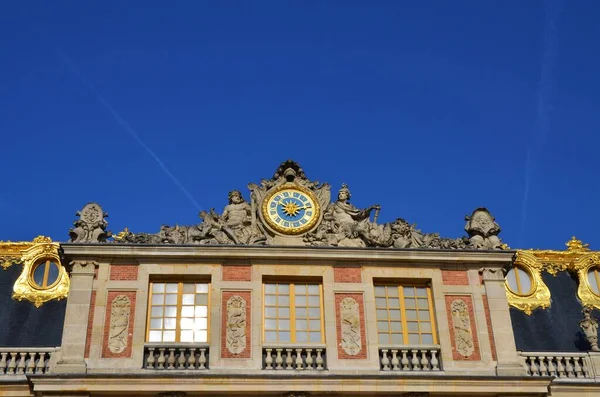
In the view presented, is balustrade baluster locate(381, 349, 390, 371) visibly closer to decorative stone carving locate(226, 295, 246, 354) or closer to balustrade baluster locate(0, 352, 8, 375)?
decorative stone carving locate(226, 295, 246, 354)

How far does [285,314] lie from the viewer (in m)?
24.2

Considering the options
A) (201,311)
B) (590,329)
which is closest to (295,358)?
(201,311)

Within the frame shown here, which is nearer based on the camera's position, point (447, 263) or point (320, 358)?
point (320, 358)

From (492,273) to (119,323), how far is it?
33.0 feet

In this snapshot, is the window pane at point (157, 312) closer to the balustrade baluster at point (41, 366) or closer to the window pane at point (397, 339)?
the balustrade baluster at point (41, 366)

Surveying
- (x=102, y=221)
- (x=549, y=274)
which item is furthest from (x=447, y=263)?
(x=102, y=221)

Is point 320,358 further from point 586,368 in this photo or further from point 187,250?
point 586,368

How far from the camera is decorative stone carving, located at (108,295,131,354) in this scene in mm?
23250

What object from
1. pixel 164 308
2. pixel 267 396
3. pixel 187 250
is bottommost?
pixel 267 396

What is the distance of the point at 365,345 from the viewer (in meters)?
23.8

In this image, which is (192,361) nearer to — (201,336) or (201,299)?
(201,336)

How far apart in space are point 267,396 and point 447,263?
628 centimetres

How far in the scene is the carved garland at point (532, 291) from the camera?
91.5 feet

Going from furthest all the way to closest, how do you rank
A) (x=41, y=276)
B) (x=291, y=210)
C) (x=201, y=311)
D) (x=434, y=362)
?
1. (x=41, y=276)
2. (x=291, y=210)
3. (x=201, y=311)
4. (x=434, y=362)
